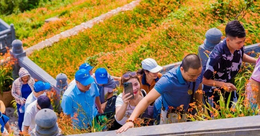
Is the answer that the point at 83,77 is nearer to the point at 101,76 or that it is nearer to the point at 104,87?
the point at 101,76

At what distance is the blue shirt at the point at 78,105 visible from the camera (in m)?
5.73

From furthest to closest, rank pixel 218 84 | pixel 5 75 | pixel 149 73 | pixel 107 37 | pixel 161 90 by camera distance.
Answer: pixel 107 37
pixel 5 75
pixel 149 73
pixel 218 84
pixel 161 90

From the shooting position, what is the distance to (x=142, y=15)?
42.1 feet

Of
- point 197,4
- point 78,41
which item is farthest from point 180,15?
point 78,41

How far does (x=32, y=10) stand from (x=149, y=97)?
19837 mm

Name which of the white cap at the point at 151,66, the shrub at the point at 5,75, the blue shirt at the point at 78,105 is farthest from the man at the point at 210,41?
the shrub at the point at 5,75

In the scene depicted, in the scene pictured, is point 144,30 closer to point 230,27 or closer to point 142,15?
point 142,15

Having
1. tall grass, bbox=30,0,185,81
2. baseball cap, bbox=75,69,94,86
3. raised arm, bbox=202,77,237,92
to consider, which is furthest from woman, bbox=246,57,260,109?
tall grass, bbox=30,0,185,81

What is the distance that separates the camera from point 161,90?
4.60 meters

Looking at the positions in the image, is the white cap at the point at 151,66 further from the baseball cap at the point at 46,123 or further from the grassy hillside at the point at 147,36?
the grassy hillside at the point at 147,36

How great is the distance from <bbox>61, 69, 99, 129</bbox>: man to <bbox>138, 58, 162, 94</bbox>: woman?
2.67 feet

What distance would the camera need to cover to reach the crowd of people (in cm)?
460

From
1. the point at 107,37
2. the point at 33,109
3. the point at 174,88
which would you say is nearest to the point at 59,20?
the point at 107,37

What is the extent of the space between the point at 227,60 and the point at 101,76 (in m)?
2.28
